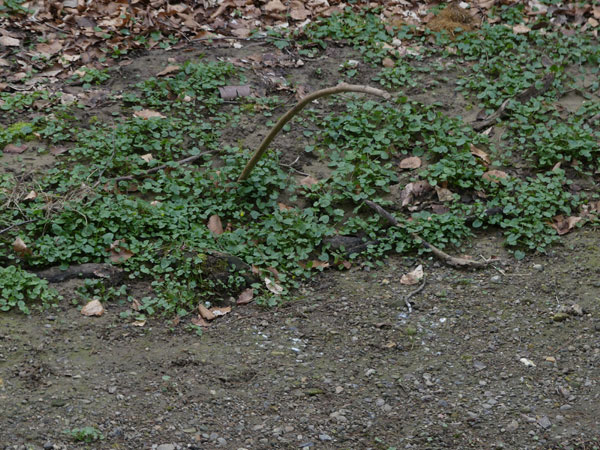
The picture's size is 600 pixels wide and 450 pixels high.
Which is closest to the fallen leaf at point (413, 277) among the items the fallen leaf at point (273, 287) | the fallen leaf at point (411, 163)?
the fallen leaf at point (273, 287)

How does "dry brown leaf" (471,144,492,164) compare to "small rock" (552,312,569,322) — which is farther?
"dry brown leaf" (471,144,492,164)

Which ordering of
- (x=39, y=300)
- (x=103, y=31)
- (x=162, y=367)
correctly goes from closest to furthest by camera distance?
(x=162, y=367) < (x=39, y=300) < (x=103, y=31)

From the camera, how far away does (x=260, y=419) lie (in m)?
3.40

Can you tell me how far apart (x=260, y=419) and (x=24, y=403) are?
3.54ft

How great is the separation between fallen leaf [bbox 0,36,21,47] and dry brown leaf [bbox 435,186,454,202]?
3.72m

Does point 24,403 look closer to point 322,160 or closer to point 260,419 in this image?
point 260,419

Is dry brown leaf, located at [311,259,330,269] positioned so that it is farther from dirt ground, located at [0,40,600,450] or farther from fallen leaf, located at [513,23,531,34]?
fallen leaf, located at [513,23,531,34]

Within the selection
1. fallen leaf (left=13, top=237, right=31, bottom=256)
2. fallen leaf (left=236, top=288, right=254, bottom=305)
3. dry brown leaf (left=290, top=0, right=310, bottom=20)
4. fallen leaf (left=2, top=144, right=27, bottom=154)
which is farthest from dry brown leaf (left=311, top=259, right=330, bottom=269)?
dry brown leaf (left=290, top=0, right=310, bottom=20)

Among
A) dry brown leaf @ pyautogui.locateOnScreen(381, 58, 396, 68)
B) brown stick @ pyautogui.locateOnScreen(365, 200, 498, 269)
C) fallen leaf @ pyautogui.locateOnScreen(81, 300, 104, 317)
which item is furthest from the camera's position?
dry brown leaf @ pyautogui.locateOnScreen(381, 58, 396, 68)

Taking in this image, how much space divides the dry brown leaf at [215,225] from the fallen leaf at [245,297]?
49 cm

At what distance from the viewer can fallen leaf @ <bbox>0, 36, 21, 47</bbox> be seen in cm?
602

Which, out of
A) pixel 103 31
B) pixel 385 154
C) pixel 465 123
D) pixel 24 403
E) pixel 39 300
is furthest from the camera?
pixel 103 31

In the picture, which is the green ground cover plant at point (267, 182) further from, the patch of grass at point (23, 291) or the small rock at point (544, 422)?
the small rock at point (544, 422)

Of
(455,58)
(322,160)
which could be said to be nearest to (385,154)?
(322,160)
